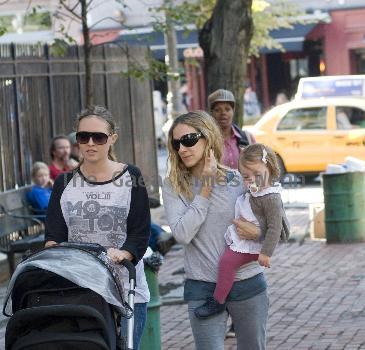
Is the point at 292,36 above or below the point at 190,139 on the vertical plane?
above

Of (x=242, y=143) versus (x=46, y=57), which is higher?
(x=46, y=57)

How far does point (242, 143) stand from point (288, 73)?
34.4 m

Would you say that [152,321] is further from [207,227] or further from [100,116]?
[100,116]

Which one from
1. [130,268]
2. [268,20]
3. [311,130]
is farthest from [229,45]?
[268,20]

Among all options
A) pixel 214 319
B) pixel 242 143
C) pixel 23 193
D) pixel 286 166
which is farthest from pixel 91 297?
pixel 286 166

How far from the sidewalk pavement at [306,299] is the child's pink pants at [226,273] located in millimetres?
2948

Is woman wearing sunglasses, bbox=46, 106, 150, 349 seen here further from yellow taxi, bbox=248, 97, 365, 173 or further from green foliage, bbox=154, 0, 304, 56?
yellow taxi, bbox=248, 97, 365, 173

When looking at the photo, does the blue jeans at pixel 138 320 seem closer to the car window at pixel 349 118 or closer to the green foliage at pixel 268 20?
the car window at pixel 349 118

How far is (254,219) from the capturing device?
6191mm

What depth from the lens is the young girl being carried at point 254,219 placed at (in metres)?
5.98

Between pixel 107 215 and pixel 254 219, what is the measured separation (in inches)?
31.7

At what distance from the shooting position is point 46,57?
15312 millimetres

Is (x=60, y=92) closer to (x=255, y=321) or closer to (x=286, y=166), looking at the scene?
(x=286, y=166)

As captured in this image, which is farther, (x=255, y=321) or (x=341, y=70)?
(x=341, y=70)
